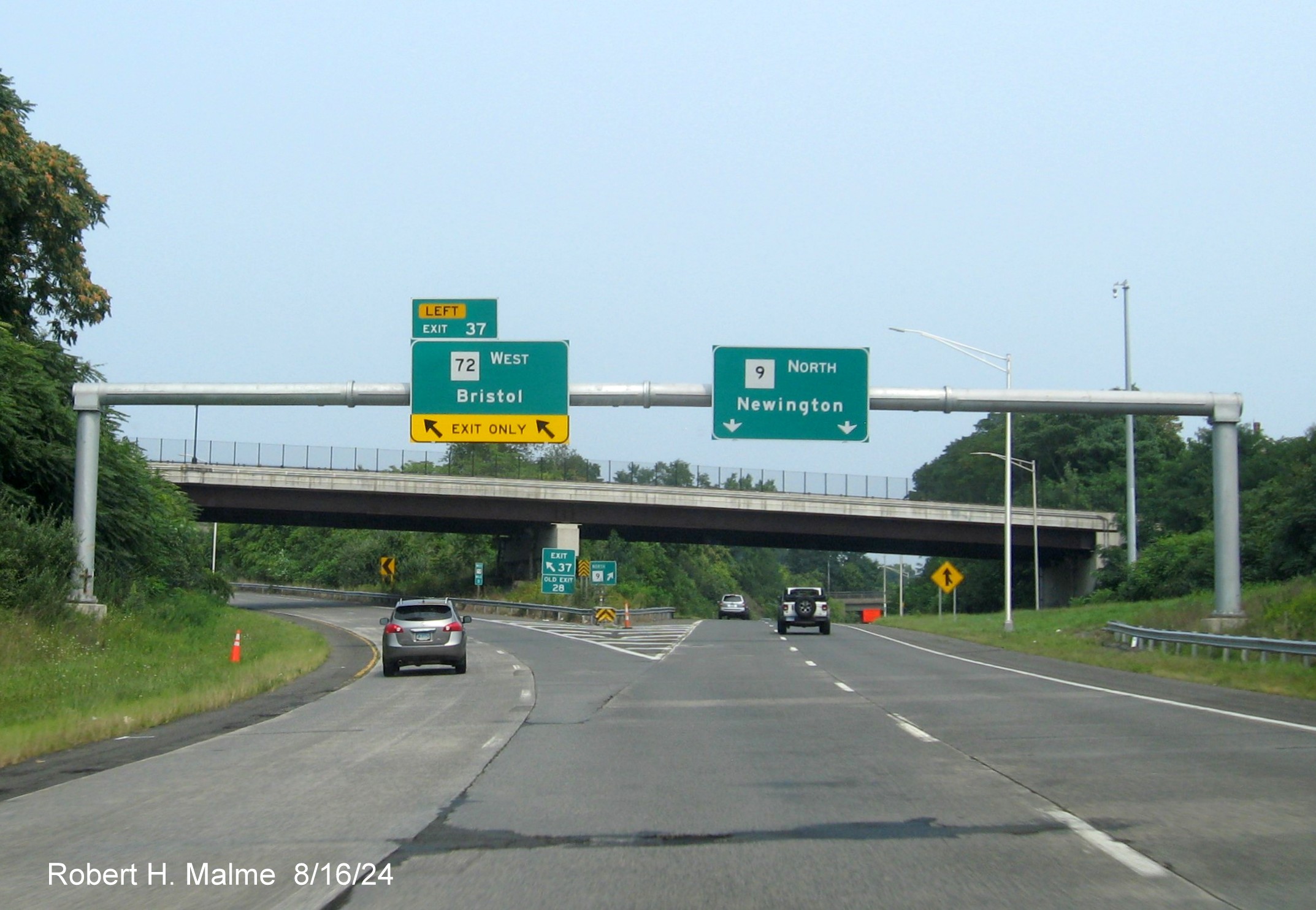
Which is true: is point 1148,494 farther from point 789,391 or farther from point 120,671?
point 120,671

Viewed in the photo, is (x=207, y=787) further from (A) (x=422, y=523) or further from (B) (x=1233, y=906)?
(A) (x=422, y=523)

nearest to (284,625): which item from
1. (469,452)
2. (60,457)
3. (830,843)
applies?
(60,457)

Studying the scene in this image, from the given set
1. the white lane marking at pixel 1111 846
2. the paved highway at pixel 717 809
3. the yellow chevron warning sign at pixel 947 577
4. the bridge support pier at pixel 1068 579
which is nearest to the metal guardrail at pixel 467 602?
the yellow chevron warning sign at pixel 947 577

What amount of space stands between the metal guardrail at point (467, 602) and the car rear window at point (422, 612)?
101 feet

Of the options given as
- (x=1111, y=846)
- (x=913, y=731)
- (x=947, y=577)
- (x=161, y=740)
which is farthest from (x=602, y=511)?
(x=1111, y=846)

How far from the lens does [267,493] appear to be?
6800cm

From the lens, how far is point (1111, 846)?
809 cm

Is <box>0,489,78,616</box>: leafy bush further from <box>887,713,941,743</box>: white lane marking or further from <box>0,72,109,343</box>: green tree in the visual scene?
<box>887,713,941,743</box>: white lane marking

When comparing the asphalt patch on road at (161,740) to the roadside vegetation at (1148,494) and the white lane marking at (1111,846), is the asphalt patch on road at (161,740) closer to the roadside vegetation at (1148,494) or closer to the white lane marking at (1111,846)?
the white lane marking at (1111,846)

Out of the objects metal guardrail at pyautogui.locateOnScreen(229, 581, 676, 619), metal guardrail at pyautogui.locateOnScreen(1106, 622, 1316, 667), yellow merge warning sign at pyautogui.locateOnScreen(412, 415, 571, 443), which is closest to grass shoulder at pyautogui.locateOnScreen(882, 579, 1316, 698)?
metal guardrail at pyautogui.locateOnScreen(1106, 622, 1316, 667)

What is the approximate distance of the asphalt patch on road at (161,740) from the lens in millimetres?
12047

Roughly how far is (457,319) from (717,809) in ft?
63.6

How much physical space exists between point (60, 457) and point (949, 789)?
2631 cm

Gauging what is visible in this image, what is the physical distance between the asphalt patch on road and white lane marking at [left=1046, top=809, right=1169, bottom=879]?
8.61 metres
